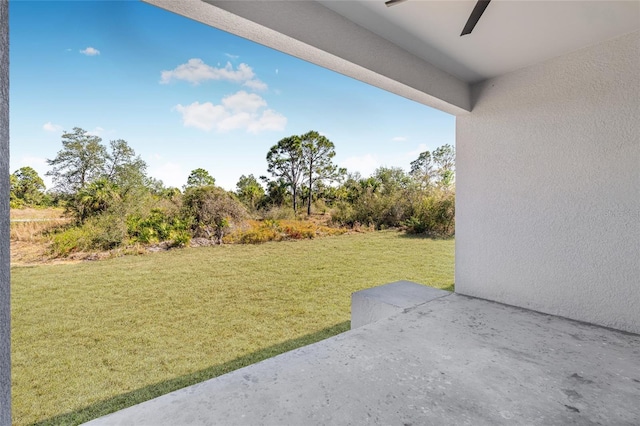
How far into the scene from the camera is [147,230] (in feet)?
18.5

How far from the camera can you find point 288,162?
26.0ft

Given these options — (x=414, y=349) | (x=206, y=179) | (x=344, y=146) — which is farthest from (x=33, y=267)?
(x=344, y=146)

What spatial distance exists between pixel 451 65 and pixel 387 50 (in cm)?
79

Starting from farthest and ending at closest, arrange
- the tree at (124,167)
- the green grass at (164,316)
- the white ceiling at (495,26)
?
the tree at (124,167) < the green grass at (164,316) < the white ceiling at (495,26)

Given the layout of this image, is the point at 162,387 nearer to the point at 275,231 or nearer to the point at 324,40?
the point at 324,40

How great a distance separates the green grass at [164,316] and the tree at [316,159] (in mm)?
2510

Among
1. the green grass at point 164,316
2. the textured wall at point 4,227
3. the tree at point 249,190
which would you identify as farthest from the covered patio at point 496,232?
the tree at point 249,190

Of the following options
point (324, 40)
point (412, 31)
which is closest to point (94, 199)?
point (324, 40)

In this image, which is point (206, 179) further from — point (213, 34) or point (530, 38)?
point (530, 38)

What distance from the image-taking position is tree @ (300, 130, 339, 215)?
809 centimetres

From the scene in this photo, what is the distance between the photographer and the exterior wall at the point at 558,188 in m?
2.16

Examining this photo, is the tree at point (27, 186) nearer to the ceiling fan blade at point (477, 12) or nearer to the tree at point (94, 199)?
the tree at point (94, 199)

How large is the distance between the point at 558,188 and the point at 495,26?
1.45m

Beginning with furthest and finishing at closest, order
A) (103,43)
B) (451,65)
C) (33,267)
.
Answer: (103,43) < (33,267) < (451,65)
